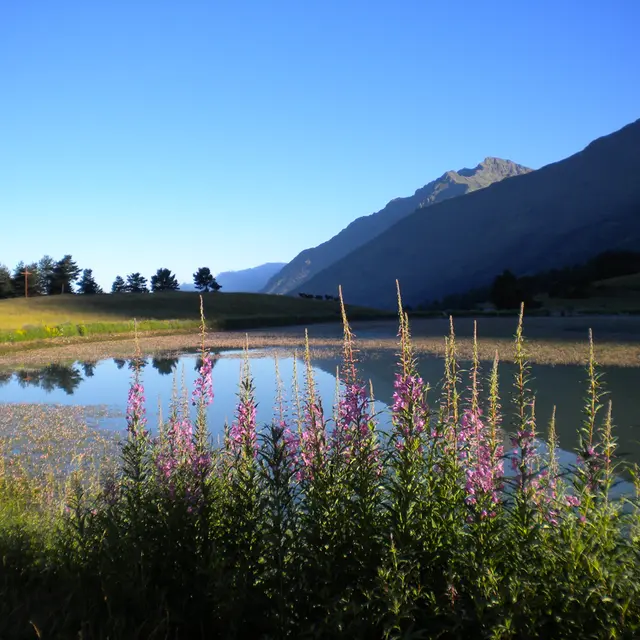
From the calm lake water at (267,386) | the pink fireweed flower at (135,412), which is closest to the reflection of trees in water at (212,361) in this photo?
the calm lake water at (267,386)

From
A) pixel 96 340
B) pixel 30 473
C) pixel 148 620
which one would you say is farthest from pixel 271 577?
pixel 96 340

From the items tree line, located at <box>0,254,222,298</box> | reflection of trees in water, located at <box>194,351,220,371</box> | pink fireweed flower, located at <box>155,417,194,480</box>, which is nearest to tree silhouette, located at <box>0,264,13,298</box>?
tree line, located at <box>0,254,222,298</box>

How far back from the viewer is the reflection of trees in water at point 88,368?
26.4 meters

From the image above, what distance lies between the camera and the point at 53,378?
2509 cm

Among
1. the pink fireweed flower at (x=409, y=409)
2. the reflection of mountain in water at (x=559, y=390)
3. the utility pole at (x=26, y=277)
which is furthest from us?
the utility pole at (x=26, y=277)

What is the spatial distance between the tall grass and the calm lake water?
17.6 ft

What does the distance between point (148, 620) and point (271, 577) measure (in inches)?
33.8

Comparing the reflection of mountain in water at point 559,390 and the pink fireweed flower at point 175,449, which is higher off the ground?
the pink fireweed flower at point 175,449

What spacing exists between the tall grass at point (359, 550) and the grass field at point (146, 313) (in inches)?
1511

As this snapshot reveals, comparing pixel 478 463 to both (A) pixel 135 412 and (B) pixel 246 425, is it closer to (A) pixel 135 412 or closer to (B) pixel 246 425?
(B) pixel 246 425

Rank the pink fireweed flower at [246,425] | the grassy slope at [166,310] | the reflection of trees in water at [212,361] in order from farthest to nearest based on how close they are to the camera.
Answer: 1. the grassy slope at [166,310]
2. the reflection of trees in water at [212,361]
3. the pink fireweed flower at [246,425]

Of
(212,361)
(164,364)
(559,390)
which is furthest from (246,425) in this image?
(212,361)

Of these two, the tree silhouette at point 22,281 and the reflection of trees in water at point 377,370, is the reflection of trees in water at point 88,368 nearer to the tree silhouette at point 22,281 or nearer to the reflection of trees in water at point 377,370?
the reflection of trees in water at point 377,370

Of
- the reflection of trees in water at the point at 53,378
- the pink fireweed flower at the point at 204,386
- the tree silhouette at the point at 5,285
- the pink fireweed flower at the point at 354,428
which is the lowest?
the reflection of trees in water at the point at 53,378
